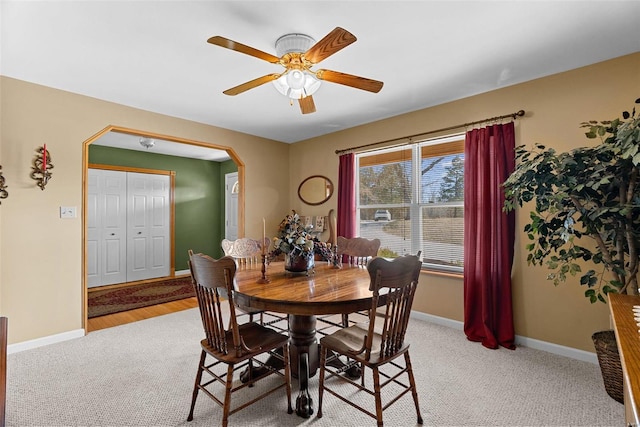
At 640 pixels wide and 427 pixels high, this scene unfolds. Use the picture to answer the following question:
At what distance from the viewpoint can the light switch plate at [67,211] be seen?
3051mm

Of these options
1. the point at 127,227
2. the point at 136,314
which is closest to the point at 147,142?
the point at 127,227

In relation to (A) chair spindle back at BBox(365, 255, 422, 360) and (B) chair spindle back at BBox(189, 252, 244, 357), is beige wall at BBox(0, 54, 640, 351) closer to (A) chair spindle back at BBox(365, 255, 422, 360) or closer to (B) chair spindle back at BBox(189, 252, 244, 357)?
(A) chair spindle back at BBox(365, 255, 422, 360)

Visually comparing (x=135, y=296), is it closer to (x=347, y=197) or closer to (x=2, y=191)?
(x=2, y=191)

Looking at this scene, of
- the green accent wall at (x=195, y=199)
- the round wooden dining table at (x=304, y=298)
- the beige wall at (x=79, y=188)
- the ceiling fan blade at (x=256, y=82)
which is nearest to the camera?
the round wooden dining table at (x=304, y=298)

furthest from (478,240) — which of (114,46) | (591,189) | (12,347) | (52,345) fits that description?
(12,347)

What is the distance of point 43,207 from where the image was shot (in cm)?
294

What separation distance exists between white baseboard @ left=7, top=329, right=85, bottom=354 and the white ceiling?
245 centimetres

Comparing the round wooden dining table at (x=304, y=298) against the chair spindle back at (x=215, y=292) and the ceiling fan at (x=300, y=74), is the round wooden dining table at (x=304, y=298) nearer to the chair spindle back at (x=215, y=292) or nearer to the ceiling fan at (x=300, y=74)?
the chair spindle back at (x=215, y=292)

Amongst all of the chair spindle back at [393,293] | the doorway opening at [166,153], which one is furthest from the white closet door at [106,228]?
the chair spindle back at [393,293]

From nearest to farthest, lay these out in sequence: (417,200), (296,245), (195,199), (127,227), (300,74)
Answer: (300,74)
(296,245)
(417,200)
(127,227)
(195,199)

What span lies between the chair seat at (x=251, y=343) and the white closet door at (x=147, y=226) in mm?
4491

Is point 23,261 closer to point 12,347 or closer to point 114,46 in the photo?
point 12,347

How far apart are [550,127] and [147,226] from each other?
6.17 metres

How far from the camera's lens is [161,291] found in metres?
4.91
